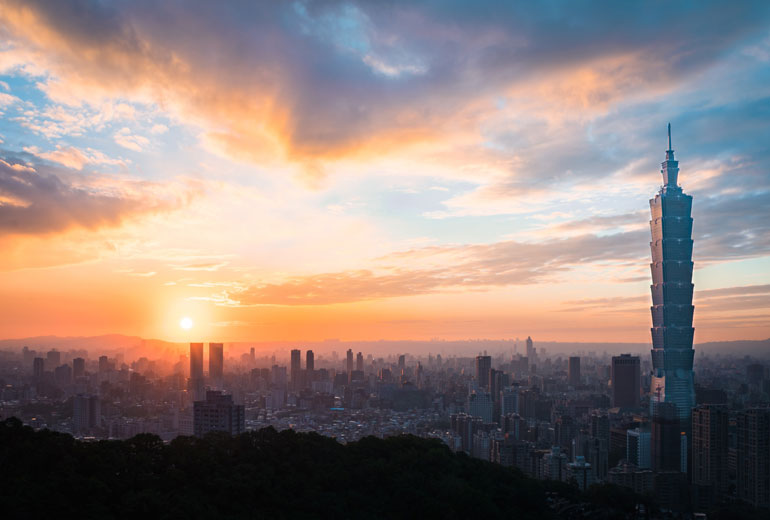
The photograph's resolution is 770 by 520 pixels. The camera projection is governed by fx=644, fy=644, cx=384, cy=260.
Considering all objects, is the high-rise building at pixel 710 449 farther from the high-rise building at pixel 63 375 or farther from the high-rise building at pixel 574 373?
the high-rise building at pixel 63 375

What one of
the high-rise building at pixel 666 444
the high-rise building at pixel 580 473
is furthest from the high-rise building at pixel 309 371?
the high-rise building at pixel 580 473

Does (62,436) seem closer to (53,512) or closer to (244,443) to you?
(53,512)

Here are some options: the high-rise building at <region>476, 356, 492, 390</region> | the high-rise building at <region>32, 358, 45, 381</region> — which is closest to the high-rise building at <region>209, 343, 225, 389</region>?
the high-rise building at <region>32, 358, 45, 381</region>

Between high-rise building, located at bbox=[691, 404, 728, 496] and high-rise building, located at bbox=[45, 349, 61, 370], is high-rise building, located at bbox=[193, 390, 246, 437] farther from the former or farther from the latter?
high-rise building, located at bbox=[45, 349, 61, 370]

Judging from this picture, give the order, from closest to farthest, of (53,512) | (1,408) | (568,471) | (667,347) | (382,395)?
(53,512) → (568,471) → (1,408) → (667,347) → (382,395)

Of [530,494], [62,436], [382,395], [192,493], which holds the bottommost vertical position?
[382,395]

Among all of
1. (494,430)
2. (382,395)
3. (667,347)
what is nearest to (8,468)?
(494,430)

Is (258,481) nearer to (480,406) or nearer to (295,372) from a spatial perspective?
(480,406)
